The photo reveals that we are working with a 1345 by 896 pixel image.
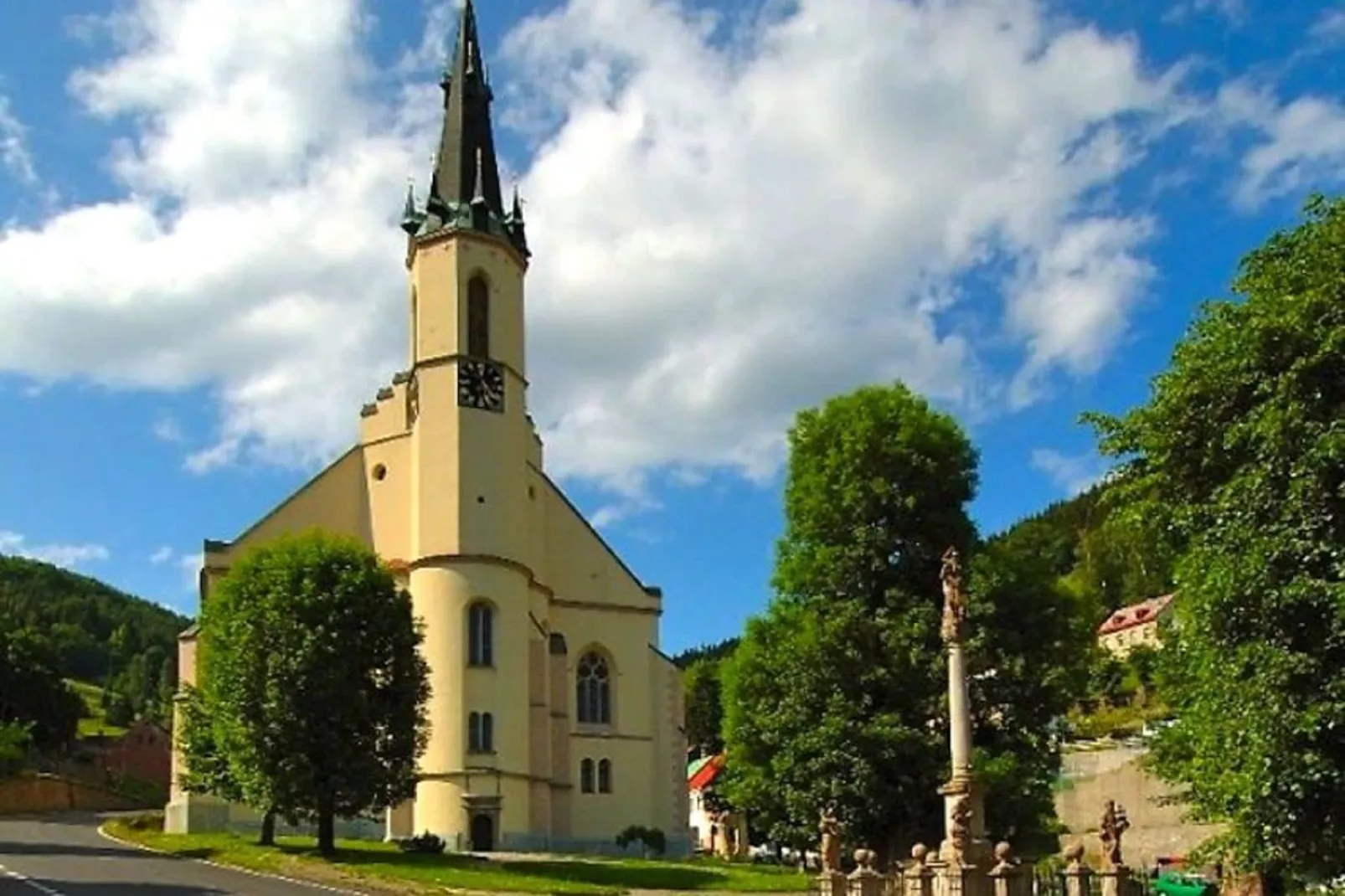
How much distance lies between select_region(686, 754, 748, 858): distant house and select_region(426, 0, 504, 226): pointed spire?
81.4 ft

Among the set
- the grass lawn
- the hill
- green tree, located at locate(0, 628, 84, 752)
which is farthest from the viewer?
→ the hill

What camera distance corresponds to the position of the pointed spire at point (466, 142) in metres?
62.8

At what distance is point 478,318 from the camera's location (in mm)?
60781

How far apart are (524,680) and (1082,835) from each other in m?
20.9

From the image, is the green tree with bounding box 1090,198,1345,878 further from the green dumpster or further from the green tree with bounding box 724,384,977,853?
the green dumpster

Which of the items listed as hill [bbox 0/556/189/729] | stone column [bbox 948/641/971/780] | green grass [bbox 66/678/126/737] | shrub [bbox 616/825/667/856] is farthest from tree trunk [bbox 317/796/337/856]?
hill [bbox 0/556/189/729]

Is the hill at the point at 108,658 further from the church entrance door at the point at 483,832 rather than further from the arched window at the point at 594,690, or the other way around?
the church entrance door at the point at 483,832

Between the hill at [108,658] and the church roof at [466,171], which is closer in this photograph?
the church roof at [466,171]

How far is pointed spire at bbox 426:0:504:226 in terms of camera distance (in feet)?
206

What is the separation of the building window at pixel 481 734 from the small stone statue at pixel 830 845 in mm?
26141

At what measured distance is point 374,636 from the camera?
45.0 metres

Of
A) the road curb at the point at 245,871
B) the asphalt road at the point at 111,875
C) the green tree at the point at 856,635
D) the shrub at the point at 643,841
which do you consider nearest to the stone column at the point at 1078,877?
the green tree at the point at 856,635

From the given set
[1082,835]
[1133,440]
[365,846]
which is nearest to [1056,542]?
[1082,835]

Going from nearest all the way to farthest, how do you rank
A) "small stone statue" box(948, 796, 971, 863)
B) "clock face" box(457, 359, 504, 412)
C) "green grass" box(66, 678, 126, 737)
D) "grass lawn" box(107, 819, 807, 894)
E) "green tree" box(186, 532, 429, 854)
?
"small stone statue" box(948, 796, 971, 863)
"grass lawn" box(107, 819, 807, 894)
"green tree" box(186, 532, 429, 854)
"clock face" box(457, 359, 504, 412)
"green grass" box(66, 678, 126, 737)
